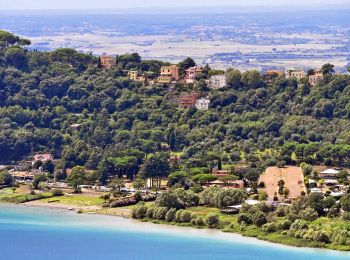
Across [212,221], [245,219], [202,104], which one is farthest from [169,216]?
[202,104]

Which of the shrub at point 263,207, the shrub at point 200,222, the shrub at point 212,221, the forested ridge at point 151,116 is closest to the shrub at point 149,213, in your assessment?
the shrub at point 200,222

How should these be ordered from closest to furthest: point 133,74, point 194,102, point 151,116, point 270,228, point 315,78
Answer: point 270,228
point 151,116
point 194,102
point 315,78
point 133,74

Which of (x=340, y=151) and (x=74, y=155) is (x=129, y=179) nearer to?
(x=74, y=155)

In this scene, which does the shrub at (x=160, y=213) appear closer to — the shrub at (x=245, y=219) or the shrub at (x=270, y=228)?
the shrub at (x=245, y=219)

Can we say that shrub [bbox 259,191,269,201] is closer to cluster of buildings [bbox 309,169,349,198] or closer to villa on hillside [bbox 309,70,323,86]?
cluster of buildings [bbox 309,169,349,198]

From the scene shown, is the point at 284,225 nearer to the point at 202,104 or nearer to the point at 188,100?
the point at 202,104

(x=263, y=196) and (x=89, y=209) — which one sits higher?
(x=263, y=196)
